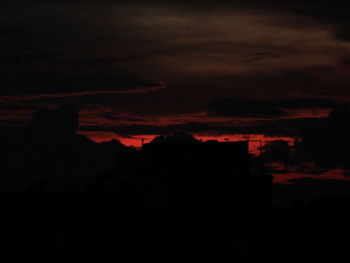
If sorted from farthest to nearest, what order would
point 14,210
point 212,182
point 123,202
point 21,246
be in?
point 212,182, point 123,202, point 14,210, point 21,246

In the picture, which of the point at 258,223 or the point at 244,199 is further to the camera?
the point at 244,199

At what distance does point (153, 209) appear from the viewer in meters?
76.7

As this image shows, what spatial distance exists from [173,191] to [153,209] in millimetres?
4082

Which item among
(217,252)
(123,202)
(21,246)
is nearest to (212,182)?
(123,202)

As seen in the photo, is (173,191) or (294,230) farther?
(173,191)

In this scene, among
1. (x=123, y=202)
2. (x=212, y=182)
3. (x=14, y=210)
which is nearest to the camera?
(x=14, y=210)

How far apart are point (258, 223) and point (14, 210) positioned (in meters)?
19.4

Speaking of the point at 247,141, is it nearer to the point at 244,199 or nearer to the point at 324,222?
the point at 244,199

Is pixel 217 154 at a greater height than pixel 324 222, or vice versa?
pixel 217 154

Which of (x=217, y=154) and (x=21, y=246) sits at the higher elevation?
(x=217, y=154)

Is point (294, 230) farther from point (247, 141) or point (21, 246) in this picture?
point (21, 246)

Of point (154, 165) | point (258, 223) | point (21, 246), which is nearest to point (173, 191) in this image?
point (154, 165)

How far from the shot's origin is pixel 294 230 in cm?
6950

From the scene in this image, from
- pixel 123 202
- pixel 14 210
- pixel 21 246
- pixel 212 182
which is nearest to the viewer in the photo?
pixel 21 246
